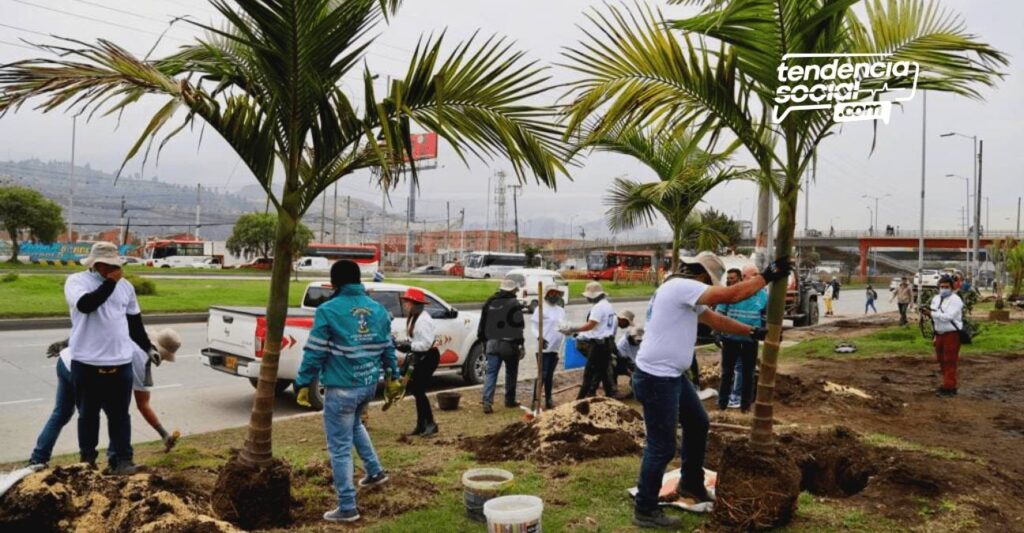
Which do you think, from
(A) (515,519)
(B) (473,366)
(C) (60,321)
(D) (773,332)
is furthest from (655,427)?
(C) (60,321)

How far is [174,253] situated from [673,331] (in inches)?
2635

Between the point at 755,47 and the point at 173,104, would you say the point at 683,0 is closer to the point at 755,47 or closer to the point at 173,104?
the point at 755,47

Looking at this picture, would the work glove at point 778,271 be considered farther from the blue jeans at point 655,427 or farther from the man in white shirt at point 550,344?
the man in white shirt at point 550,344

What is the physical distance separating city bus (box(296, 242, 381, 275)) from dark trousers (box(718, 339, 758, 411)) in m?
52.1

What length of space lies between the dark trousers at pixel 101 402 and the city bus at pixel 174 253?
198 feet

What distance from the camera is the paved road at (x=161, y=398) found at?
745 centimetres

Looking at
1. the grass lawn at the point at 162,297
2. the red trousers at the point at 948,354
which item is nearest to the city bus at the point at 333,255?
the grass lawn at the point at 162,297

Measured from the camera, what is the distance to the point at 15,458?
6.52m

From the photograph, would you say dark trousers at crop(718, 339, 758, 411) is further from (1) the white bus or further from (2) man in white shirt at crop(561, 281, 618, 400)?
(1) the white bus

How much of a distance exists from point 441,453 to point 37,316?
15.3 m

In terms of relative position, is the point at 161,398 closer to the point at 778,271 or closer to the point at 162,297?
the point at 778,271

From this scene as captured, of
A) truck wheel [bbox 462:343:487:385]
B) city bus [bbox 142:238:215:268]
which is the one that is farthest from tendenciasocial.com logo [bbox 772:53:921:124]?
city bus [bbox 142:238:215:268]

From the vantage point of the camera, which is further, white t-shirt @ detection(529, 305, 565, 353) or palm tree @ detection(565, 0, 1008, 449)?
white t-shirt @ detection(529, 305, 565, 353)

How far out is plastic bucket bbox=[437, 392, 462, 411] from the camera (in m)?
8.95
